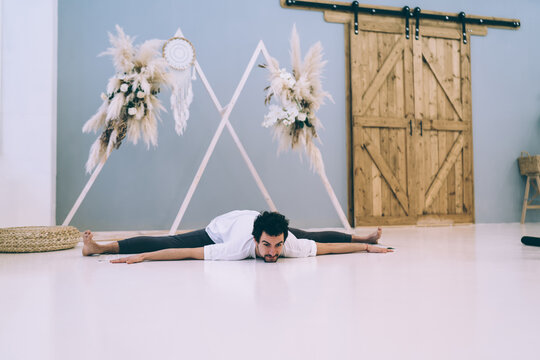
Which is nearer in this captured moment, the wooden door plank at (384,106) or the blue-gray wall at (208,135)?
the blue-gray wall at (208,135)

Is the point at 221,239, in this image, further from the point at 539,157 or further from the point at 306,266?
the point at 539,157

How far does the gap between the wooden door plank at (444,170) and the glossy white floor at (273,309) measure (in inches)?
115

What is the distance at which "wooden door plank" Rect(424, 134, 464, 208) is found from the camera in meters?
5.46

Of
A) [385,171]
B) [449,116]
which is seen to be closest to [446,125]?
[449,116]

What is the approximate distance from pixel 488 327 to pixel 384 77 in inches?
178

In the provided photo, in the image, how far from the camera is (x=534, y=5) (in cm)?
598

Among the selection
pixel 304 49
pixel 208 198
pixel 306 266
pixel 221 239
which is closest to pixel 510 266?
pixel 306 266

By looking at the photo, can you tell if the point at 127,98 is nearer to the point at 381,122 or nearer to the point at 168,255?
the point at 168,255

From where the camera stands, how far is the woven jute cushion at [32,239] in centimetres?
302

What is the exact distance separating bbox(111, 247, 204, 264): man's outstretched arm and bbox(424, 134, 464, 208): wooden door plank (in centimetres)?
374

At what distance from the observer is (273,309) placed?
4.88 ft

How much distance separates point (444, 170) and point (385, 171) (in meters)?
0.87

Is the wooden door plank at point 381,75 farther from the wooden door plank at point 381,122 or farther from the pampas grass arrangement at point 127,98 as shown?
the pampas grass arrangement at point 127,98

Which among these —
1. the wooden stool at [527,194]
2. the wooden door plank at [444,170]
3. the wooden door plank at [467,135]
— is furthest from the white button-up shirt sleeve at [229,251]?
the wooden stool at [527,194]
